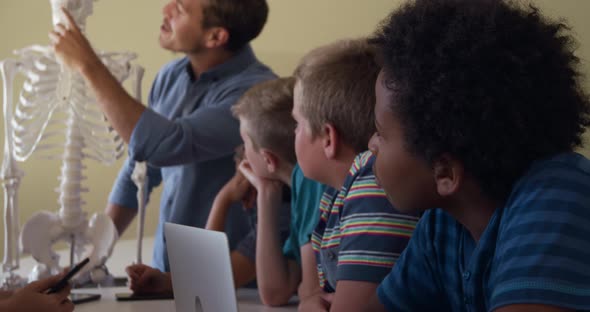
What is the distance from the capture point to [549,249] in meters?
0.79

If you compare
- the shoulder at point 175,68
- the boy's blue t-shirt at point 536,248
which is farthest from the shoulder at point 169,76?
the boy's blue t-shirt at point 536,248

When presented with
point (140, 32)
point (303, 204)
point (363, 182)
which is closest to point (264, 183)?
point (303, 204)

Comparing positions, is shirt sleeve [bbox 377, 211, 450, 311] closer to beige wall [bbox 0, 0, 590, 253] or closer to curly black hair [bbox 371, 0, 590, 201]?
curly black hair [bbox 371, 0, 590, 201]

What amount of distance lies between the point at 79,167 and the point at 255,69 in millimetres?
605

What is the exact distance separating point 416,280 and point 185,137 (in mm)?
1090

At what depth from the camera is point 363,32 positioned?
3.83 m

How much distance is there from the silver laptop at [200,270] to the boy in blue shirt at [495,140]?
0.24 m

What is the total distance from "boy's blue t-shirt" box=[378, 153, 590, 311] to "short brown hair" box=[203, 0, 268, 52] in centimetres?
145

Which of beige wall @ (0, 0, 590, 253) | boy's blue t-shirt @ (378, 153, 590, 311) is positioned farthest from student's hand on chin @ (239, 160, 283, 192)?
beige wall @ (0, 0, 590, 253)

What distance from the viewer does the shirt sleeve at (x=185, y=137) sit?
2061 millimetres

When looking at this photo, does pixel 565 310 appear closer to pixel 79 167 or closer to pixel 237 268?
pixel 237 268

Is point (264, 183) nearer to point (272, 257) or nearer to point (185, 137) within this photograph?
point (272, 257)

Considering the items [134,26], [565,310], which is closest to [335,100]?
[565,310]

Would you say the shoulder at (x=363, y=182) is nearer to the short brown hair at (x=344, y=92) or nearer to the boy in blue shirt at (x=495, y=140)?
Result: the short brown hair at (x=344, y=92)
